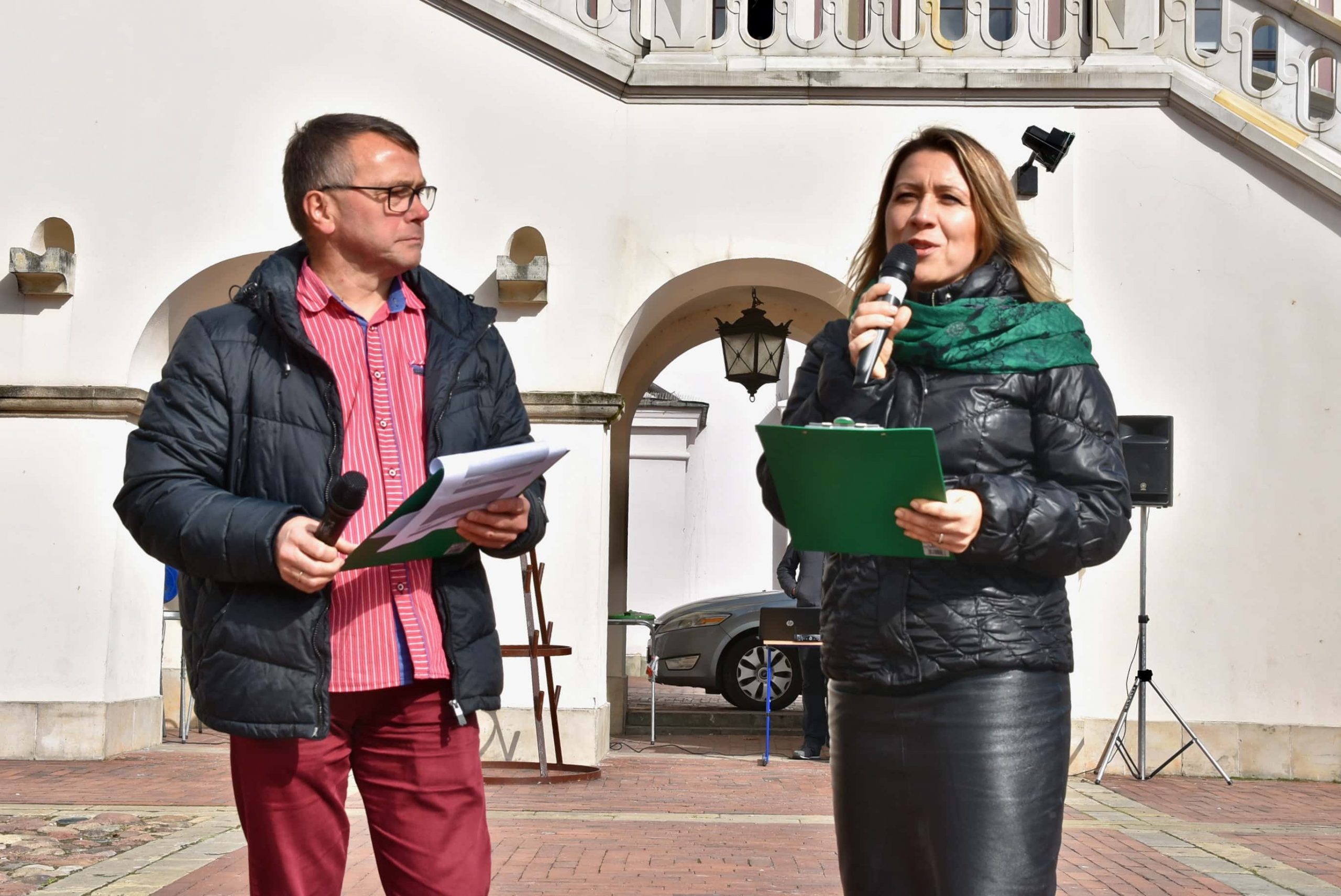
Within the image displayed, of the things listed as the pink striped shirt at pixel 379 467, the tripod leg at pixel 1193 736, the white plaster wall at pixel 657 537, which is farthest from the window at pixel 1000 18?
the pink striped shirt at pixel 379 467

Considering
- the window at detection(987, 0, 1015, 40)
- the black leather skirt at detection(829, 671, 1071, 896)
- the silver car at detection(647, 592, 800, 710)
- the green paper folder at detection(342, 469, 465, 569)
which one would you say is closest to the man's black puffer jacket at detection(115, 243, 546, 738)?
the green paper folder at detection(342, 469, 465, 569)

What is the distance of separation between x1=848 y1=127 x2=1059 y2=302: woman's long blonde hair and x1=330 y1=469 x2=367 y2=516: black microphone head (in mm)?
1160

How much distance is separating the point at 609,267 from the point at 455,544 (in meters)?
7.46

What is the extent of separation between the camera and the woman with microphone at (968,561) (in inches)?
107

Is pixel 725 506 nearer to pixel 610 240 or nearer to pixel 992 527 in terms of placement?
pixel 610 240

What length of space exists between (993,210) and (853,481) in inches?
26.7

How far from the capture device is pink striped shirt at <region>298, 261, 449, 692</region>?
2.92 metres

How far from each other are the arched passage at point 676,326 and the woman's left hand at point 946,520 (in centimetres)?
805

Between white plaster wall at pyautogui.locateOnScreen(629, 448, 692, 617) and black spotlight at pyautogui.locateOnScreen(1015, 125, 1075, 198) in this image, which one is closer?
black spotlight at pyautogui.locateOnScreen(1015, 125, 1075, 198)

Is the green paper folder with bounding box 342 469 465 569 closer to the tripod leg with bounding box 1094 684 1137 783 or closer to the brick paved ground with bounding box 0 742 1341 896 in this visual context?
the brick paved ground with bounding box 0 742 1341 896

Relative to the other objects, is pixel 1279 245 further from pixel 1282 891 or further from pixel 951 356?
pixel 951 356

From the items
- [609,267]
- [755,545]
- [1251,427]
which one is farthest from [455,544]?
[755,545]

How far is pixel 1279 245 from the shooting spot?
33.6 ft

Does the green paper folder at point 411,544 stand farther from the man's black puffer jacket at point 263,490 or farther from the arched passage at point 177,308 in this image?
the arched passage at point 177,308
